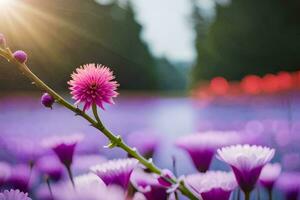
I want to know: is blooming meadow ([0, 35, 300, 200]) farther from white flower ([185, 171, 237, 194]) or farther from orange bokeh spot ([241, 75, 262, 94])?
orange bokeh spot ([241, 75, 262, 94])

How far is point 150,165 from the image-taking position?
306 mm

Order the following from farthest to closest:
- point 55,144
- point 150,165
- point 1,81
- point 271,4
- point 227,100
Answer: point 271,4 → point 227,100 → point 1,81 → point 55,144 → point 150,165

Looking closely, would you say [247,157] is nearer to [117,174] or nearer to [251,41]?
[117,174]

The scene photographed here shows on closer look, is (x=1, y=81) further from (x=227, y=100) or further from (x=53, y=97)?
(x=227, y=100)

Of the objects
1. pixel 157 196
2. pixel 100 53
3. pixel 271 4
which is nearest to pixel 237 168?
pixel 157 196

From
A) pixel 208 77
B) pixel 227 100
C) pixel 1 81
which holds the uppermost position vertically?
pixel 208 77

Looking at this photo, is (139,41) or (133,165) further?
(139,41)

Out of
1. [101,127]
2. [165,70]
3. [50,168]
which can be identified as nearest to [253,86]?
[165,70]

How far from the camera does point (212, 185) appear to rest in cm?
32

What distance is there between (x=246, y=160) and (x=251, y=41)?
555cm

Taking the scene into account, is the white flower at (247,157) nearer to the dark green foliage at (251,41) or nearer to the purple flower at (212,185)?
the purple flower at (212,185)

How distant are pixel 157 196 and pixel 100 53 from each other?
84 cm

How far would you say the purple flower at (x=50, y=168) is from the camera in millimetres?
554

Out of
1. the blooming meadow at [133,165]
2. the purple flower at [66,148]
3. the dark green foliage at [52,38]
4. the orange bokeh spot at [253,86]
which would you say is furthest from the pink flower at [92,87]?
the orange bokeh spot at [253,86]
